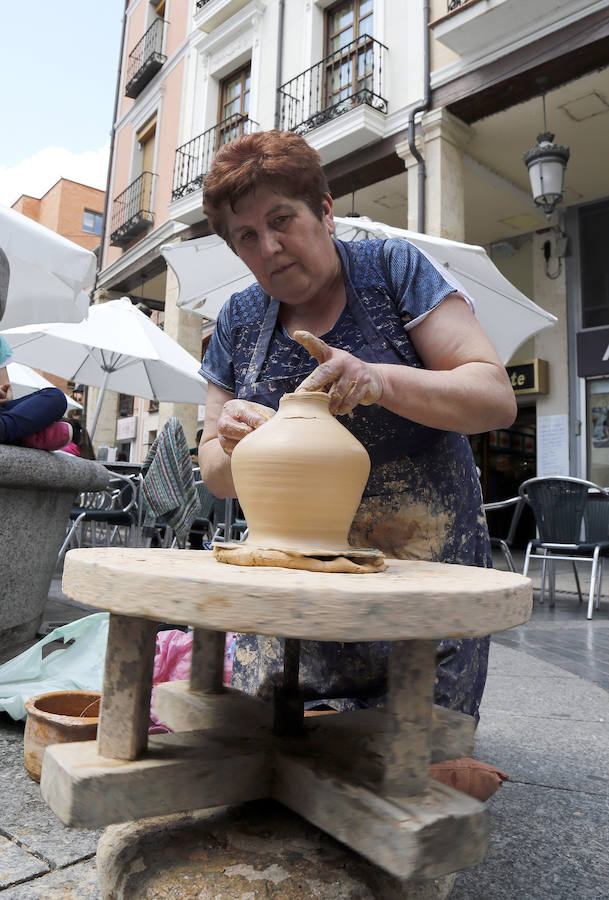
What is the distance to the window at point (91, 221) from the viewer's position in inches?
1131

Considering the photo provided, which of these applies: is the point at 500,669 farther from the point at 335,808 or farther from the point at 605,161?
the point at 605,161

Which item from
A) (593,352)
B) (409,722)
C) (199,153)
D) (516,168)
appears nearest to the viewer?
(409,722)

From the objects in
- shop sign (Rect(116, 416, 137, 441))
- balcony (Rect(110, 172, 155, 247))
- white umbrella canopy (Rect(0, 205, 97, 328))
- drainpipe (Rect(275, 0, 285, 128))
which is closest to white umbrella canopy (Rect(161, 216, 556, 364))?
white umbrella canopy (Rect(0, 205, 97, 328))

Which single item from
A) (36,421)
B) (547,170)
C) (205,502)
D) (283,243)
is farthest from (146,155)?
(283,243)

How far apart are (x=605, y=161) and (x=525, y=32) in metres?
2.31

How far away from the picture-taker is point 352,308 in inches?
58.2

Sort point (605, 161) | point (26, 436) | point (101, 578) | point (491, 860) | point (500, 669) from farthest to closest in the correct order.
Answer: point (605, 161)
point (500, 669)
point (26, 436)
point (491, 860)
point (101, 578)

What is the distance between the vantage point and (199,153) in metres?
12.1

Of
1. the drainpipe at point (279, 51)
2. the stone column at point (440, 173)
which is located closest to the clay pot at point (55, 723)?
the stone column at point (440, 173)

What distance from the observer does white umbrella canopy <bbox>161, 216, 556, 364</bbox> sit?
5.46 m

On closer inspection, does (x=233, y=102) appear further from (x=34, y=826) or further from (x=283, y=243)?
(x=34, y=826)

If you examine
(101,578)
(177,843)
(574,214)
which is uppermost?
(574,214)

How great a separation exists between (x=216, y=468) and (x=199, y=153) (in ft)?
39.3

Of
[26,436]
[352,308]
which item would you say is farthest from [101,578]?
[26,436]
